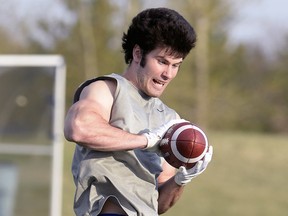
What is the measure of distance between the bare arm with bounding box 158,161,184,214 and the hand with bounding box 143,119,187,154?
1.40 ft

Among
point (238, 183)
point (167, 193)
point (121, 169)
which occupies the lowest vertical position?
point (238, 183)

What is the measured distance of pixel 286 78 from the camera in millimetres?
41344

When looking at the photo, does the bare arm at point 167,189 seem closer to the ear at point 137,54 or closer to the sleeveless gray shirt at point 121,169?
the sleeveless gray shirt at point 121,169

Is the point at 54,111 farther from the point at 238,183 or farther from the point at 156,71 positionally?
the point at 238,183

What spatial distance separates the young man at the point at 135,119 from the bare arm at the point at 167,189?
16 centimetres

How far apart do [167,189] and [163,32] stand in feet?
2.74

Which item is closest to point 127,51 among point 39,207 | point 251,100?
point 39,207

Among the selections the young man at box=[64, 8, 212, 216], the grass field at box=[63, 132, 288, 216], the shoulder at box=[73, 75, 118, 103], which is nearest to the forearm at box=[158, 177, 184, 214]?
the young man at box=[64, 8, 212, 216]

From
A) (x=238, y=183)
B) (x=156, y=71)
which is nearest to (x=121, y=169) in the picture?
(x=156, y=71)

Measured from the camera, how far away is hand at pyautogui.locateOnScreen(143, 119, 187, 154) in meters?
4.52

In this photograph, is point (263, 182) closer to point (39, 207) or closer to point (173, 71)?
point (39, 207)

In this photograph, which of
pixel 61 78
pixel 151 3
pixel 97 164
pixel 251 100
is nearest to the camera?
pixel 97 164

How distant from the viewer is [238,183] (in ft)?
67.4

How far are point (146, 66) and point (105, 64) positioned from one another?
3190 centimetres
